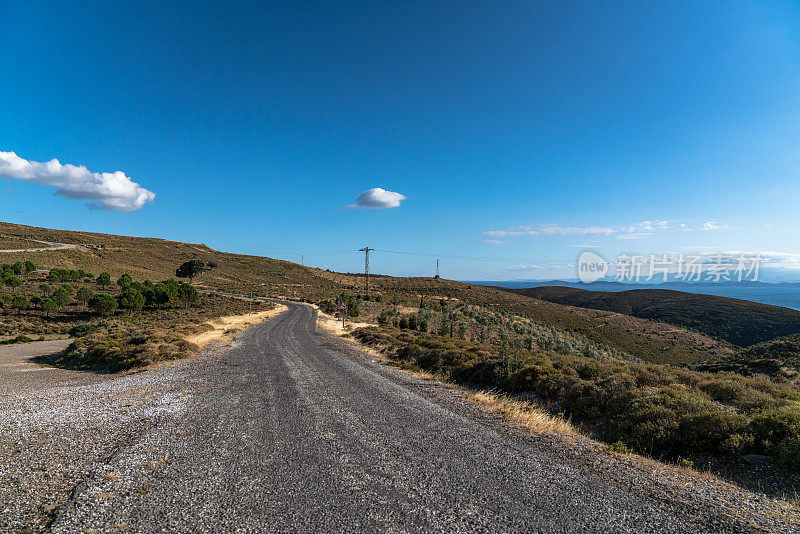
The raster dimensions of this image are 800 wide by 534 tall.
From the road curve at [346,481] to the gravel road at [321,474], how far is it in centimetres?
3

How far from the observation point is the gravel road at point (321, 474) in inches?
192

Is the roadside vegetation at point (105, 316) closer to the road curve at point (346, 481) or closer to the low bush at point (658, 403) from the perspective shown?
the road curve at point (346, 481)

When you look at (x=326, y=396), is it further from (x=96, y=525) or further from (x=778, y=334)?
(x=778, y=334)

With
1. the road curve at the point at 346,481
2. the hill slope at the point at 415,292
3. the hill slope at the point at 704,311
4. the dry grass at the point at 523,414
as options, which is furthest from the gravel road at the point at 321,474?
the hill slope at the point at 704,311

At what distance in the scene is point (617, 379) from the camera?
10.9m

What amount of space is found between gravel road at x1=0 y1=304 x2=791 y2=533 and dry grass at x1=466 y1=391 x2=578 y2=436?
68cm

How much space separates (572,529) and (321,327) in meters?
31.5

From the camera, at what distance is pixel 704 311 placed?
77750 mm

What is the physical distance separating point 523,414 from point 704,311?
Answer: 316ft

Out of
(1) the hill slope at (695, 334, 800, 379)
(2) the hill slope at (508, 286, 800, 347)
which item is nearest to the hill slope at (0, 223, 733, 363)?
(2) the hill slope at (508, 286, 800, 347)

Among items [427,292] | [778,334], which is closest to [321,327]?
[427,292]

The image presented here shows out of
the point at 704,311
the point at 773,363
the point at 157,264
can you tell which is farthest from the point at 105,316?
the point at 704,311

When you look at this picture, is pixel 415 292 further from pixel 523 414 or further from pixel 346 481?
pixel 346 481

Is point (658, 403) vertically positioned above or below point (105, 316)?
above
